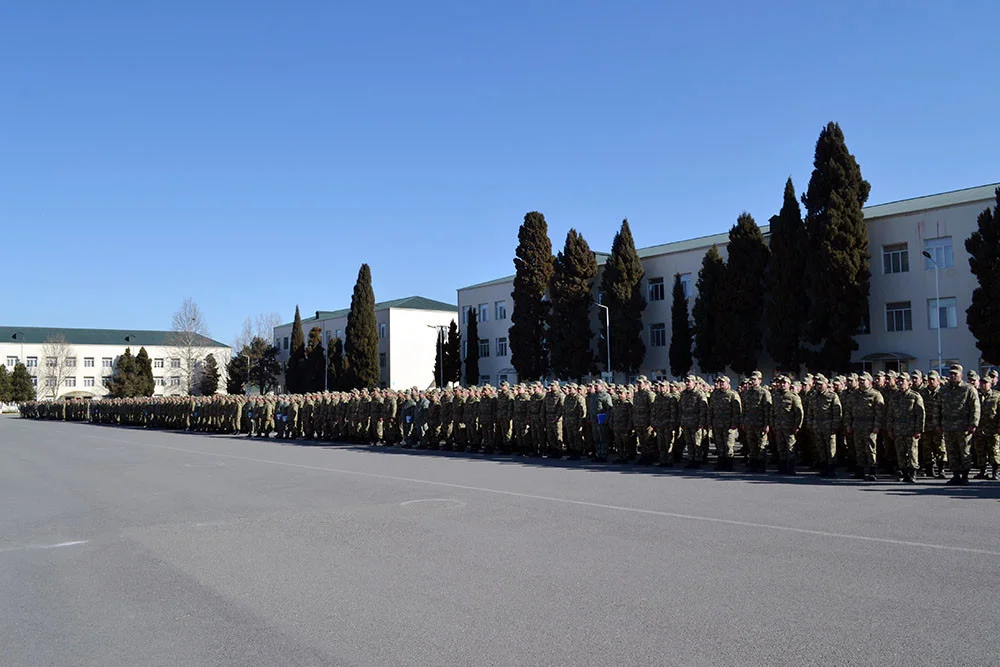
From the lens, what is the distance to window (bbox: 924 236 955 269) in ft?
117

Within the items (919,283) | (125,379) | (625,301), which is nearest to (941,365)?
(919,283)

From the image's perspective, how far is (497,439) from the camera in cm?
2420

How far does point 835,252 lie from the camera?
120ft

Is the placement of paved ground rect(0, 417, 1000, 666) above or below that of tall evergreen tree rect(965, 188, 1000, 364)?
below

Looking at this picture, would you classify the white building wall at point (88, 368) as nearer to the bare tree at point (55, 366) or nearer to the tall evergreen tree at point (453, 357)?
the bare tree at point (55, 366)

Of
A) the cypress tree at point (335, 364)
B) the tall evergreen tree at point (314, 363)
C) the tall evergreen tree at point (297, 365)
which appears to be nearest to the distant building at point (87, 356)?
the tall evergreen tree at point (297, 365)

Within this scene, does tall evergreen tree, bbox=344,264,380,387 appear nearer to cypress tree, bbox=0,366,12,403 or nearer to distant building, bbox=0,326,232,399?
distant building, bbox=0,326,232,399

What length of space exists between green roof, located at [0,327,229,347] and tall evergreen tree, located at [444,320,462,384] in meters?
56.5

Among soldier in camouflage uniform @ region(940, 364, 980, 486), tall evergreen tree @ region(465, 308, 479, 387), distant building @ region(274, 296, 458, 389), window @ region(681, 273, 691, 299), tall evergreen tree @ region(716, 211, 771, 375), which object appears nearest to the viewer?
soldier in camouflage uniform @ region(940, 364, 980, 486)

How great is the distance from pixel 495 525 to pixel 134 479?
9980 mm

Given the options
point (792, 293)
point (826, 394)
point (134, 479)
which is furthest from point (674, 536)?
point (792, 293)

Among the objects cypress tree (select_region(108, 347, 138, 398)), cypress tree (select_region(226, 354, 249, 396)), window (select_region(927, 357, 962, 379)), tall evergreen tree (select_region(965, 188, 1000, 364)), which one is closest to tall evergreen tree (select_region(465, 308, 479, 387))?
window (select_region(927, 357, 962, 379))

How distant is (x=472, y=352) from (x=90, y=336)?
75708 mm

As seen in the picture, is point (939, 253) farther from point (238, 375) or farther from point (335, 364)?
point (238, 375)
